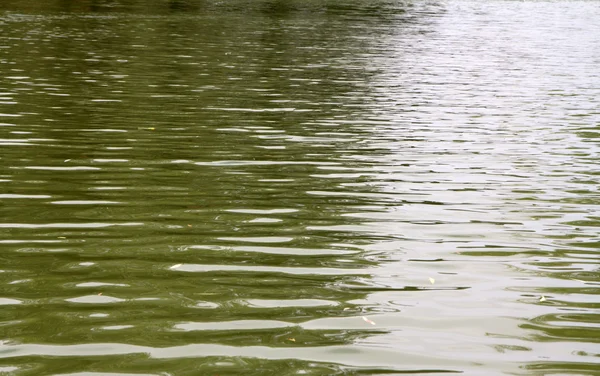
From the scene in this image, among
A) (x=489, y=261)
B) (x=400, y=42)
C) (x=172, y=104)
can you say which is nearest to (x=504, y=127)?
(x=172, y=104)

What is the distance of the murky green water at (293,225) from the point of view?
17.1 feet

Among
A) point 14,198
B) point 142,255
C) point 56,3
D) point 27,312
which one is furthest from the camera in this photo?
point 56,3

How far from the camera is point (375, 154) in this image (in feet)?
37.9

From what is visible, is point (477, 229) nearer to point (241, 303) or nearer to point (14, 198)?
point (241, 303)

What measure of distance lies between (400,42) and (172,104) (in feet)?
61.2

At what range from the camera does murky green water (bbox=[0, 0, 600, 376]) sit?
5203 millimetres

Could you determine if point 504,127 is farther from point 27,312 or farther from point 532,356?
point 27,312

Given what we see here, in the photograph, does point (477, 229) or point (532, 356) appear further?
point (477, 229)

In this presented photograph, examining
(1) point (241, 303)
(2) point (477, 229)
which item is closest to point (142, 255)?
(1) point (241, 303)

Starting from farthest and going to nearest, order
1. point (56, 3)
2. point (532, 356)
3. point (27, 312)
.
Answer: point (56, 3) → point (27, 312) → point (532, 356)

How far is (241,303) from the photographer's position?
582 cm

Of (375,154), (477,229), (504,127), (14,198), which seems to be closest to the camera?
(477,229)

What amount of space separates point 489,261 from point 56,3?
150 ft

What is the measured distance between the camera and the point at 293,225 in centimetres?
780
